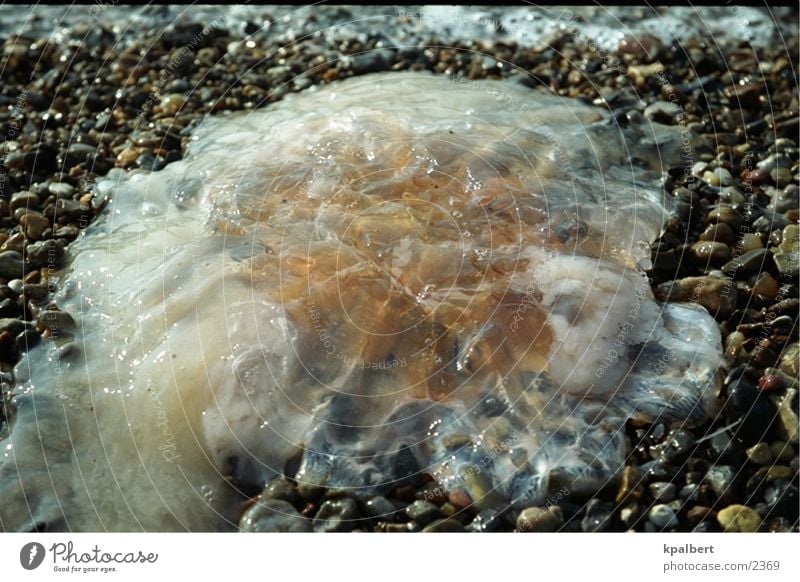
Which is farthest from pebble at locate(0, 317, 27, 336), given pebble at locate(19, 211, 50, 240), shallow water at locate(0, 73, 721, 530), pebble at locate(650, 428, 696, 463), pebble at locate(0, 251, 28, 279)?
pebble at locate(650, 428, 696, 463)

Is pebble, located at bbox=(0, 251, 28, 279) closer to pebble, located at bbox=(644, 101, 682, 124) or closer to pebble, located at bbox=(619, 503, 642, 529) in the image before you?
pebble, located at bbox=(619, 503, 642, 529)

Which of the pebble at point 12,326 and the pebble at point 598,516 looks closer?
the pebble at point 598,516

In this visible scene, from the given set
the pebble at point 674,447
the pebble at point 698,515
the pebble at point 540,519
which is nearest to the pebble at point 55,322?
the pebble at point 540,519

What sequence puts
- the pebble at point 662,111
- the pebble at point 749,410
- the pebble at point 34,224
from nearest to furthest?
Answer: the pebble at point 749,410 → the pebble at point 34,224 → the pebble at point 662,111

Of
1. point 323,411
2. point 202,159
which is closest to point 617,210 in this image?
point 323,411

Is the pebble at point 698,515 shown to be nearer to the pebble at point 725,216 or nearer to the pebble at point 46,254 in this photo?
the pebble at point 725,216

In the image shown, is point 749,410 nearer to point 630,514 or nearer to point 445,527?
point 630,514

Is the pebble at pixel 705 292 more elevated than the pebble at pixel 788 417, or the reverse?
the pebble at pixel 705 292
